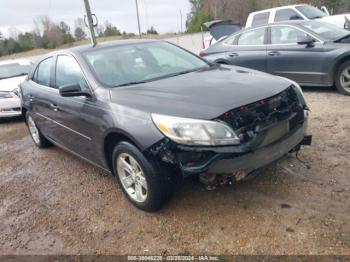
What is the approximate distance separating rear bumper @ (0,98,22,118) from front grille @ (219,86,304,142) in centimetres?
649

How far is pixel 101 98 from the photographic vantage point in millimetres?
3338

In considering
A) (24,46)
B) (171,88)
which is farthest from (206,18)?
(171,88)

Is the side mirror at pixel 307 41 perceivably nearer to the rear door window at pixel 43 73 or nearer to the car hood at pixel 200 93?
the car hood at pixel 200 93

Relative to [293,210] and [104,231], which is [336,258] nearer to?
[293,210]

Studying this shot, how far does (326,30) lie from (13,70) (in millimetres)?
7937

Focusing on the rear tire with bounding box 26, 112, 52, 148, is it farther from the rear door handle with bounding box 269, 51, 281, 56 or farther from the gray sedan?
the rear door handle with bounding box 269, 51, 281, 56

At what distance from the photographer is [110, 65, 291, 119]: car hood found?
9.10ft

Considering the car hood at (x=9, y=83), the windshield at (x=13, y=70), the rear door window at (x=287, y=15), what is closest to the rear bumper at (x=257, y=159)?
the car hood at (x=9, y=83)

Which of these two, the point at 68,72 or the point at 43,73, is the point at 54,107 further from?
the point at 43,73

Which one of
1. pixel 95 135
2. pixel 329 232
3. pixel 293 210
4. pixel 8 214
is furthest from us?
pixel 8 214

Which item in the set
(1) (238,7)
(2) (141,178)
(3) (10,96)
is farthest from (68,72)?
(1) (238,7)

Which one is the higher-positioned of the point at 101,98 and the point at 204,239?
the point at 101,98

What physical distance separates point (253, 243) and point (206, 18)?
37697 mm

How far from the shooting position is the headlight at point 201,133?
8.68ft
